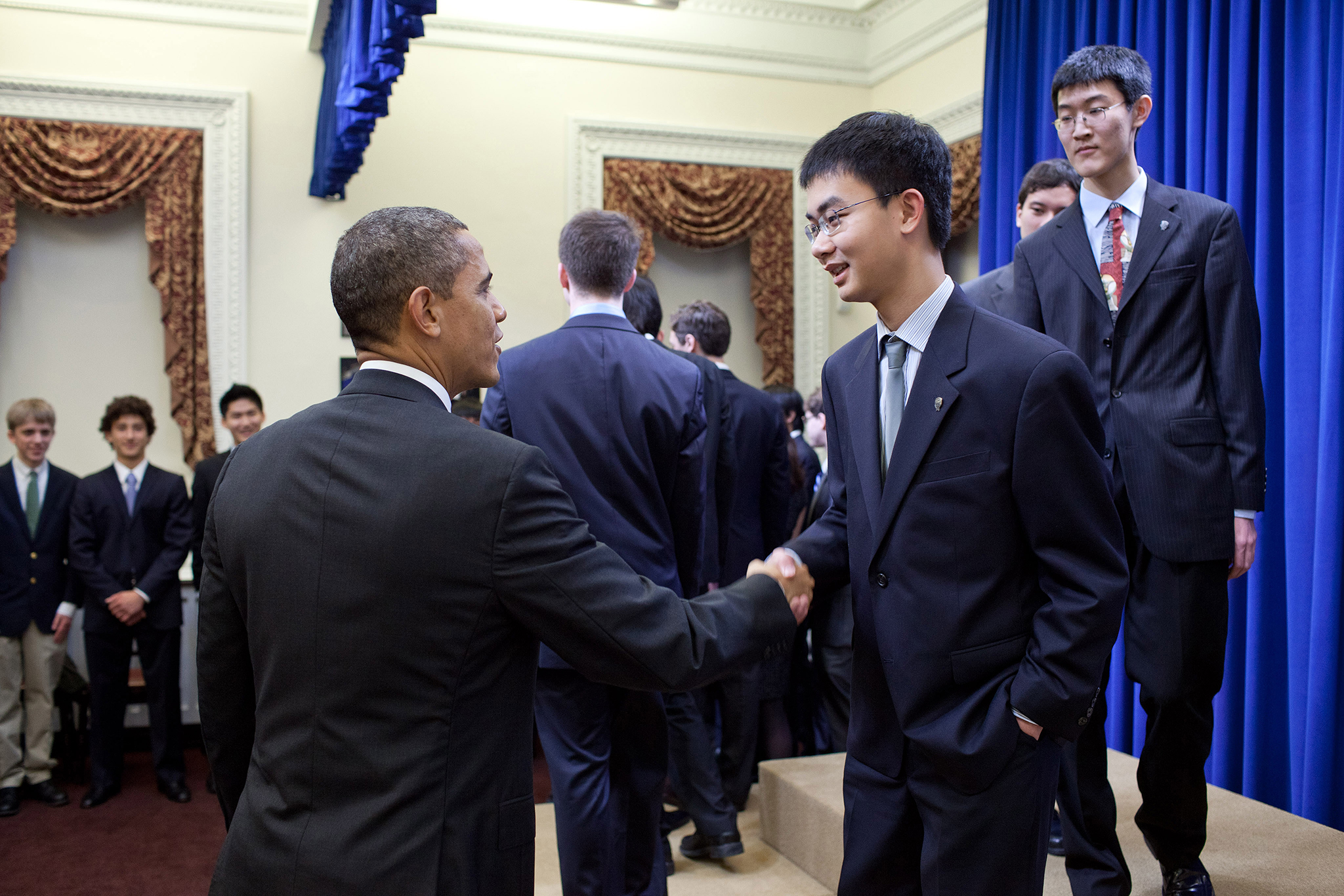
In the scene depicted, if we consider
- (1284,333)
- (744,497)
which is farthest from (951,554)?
(1284,333)

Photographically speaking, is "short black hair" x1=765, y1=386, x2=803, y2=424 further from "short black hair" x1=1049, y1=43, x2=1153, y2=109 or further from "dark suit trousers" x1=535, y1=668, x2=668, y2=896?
"short black hair" x1=1049, y1=43, x2=1153, y2=109

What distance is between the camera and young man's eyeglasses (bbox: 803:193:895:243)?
1.66 meters

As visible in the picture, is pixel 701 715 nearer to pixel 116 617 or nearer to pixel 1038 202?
pixel 1038 202

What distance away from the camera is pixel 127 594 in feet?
14.9

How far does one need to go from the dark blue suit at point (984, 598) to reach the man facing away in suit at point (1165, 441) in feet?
2.43

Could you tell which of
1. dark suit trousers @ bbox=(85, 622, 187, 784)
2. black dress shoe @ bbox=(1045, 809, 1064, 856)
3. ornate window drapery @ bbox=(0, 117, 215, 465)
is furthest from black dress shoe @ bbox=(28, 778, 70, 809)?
black dress shoe @ bbox=(1045, 809, 1064, 856)

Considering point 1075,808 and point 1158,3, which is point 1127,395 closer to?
point 1075,808

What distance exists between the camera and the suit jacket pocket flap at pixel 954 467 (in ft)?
5.04

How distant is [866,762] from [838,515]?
16.5 inches

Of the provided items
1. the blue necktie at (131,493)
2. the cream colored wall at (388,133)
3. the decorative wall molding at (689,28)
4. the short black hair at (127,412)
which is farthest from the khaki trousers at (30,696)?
the decorative wall molding at (689,28)

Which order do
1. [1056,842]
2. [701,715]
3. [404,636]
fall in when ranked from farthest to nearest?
[701,715] < [1056,842] < [404,636]

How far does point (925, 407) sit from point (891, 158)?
0.40 meters

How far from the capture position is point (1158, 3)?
4254 mm

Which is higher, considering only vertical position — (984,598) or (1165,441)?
(1165,441)
